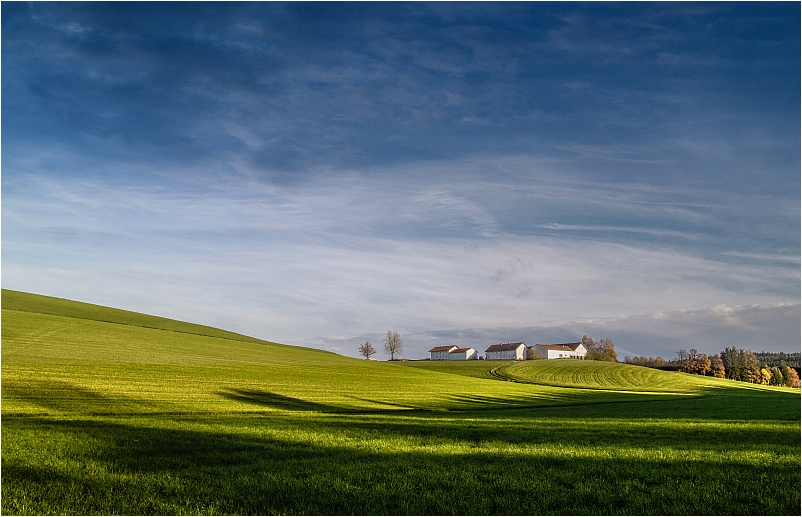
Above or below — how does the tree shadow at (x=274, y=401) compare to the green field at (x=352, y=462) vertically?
below

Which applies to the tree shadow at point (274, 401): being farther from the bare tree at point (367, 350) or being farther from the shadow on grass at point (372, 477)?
the bare tree at point (367, 350)

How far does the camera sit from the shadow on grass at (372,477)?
29.8 feet

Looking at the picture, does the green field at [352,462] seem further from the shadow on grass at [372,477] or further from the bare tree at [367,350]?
the bare tree at [367,350]

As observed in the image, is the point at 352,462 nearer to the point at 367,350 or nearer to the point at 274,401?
the point at 274,401

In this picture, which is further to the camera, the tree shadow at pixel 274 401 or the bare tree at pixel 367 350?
the bare tree at pixel 367 350

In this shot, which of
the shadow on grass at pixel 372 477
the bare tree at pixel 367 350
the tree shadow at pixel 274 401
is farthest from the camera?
the bare tree at pixel 367 350

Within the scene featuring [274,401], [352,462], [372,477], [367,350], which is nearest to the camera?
[372,477]

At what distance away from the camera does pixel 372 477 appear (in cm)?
1075

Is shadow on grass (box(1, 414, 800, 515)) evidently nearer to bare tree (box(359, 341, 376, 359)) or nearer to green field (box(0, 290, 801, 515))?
green field (box(0, 290, 801, 515))

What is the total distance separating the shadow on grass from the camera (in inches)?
357

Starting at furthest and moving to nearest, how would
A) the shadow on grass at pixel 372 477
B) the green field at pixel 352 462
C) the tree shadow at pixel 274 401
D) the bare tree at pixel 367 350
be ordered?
the bare tree at pixel 367 350 < the tree shadow at pixel 274 401 < the green field at pixel 352 462 < the shadow on grass at pixel 372 477

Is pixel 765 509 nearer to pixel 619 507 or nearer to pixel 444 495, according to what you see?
pixel 619 507

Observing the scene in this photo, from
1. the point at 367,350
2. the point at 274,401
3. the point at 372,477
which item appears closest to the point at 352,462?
the point at 372,477

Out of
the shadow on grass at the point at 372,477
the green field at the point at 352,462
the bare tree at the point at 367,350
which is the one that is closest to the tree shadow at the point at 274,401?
the green field at the point at 352,462
